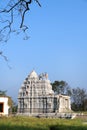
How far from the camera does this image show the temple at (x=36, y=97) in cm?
8188

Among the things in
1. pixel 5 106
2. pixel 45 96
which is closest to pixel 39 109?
pixel 45 96

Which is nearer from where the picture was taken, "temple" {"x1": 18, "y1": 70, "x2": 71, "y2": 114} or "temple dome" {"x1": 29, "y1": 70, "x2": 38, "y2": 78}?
"temple" {"x1": 18, "y1": 70, "x2": 71, "y2": 114}

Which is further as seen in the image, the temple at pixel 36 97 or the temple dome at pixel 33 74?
the temple dome at pixel 33 74

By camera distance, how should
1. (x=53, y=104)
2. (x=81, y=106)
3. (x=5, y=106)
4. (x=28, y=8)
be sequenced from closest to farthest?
(x=28, y=8) → (x=5, y=106) → (x=53, y=104) → (x=81, y=106)

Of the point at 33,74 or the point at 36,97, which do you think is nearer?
the point at 36,97

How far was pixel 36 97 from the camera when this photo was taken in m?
83.2

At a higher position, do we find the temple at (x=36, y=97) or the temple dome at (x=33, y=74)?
the temple dome at (x=33, y=74)

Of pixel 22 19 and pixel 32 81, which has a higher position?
pixel 32 81

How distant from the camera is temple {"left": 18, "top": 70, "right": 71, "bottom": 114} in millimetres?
81875

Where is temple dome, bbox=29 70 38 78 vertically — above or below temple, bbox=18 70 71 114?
above

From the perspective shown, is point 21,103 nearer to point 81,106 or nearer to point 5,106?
point 81,106

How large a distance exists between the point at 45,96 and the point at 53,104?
2.70 m

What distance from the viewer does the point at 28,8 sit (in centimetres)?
1383

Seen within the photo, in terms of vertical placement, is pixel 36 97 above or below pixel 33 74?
below
